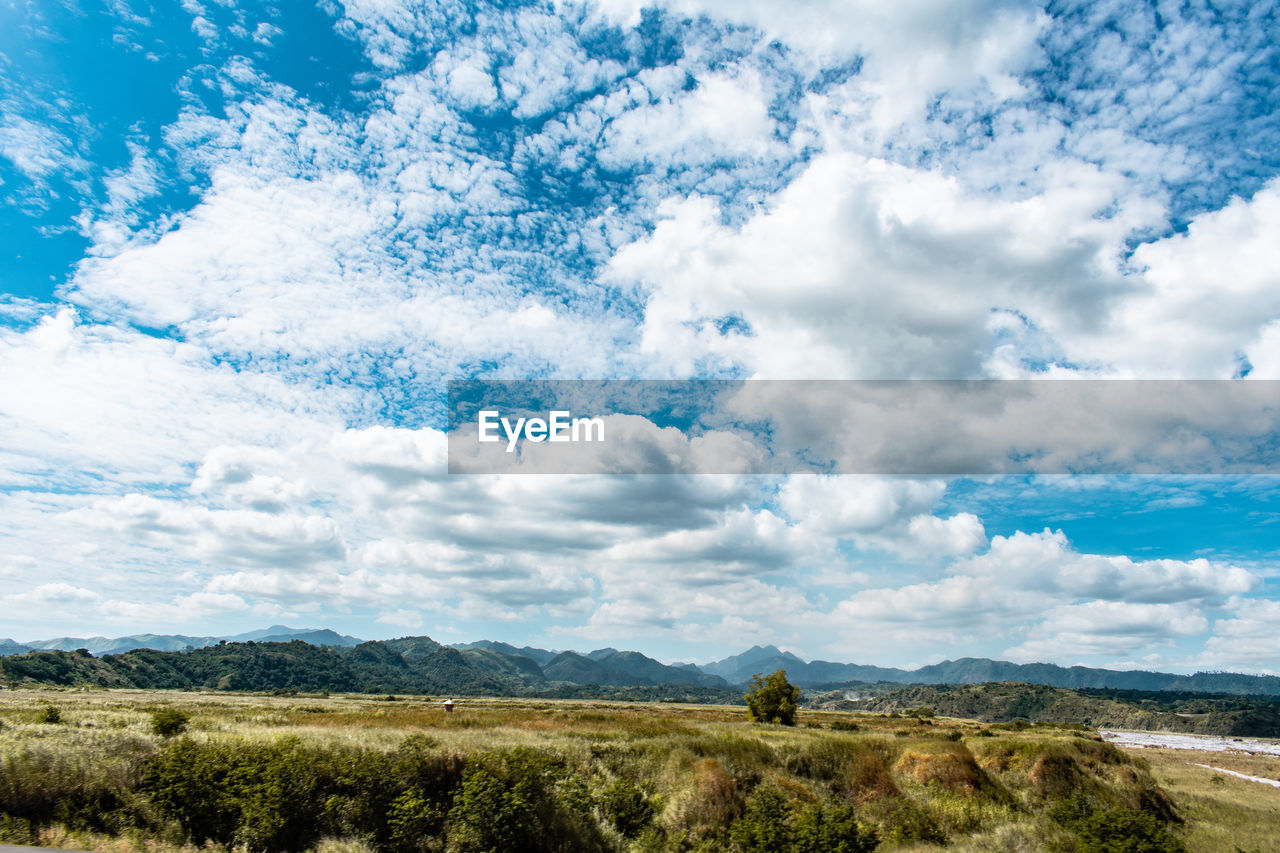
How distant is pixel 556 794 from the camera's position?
22219 millimetres

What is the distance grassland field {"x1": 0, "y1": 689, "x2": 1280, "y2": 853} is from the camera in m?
17.3

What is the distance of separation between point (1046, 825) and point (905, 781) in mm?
5366

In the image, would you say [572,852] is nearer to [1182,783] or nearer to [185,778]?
[185,778]

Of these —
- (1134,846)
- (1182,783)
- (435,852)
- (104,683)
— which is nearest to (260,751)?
(435,852)

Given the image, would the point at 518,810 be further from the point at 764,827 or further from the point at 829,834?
the point at 829,834

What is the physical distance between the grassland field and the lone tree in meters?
29.5

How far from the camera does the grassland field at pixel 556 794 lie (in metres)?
17.3

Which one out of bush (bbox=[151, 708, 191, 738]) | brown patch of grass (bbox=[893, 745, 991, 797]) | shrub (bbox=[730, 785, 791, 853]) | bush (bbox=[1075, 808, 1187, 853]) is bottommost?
brown patch of grass (bbox=[893, 745, 991, 797])

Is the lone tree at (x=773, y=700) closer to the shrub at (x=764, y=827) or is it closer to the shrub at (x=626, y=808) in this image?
the shrub at (x=626, y=808)

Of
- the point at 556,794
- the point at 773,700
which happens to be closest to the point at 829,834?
the point at 556,794

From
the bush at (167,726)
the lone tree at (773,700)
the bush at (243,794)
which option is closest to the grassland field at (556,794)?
the bush at (243,794)

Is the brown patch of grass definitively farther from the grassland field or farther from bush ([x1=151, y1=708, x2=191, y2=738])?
bush ([x1=151, y1=708, x2=191, y2=738])

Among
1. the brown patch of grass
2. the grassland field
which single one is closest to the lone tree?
the grassland field

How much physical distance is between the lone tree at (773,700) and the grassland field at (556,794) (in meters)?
29.5
